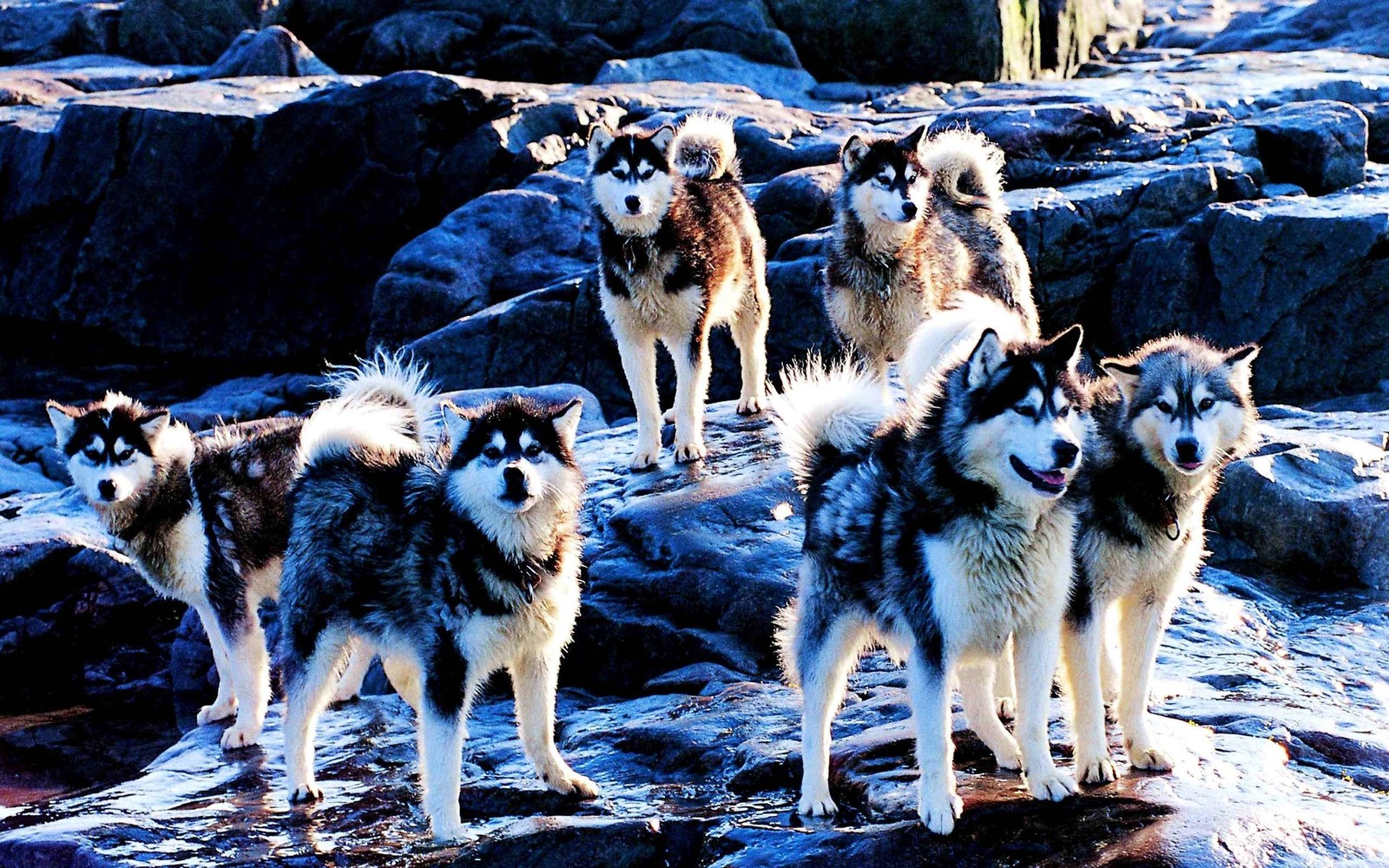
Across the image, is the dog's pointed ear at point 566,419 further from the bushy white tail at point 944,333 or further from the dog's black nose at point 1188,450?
the dog's black nose at point 1188,450

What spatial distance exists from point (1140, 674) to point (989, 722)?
67cm

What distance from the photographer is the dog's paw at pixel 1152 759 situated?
6.00m

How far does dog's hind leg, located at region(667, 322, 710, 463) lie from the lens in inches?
393

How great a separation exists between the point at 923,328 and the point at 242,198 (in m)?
16.9

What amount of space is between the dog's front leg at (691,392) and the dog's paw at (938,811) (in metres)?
4.87

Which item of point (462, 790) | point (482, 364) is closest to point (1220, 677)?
point (462, 790)

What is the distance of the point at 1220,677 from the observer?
775cm

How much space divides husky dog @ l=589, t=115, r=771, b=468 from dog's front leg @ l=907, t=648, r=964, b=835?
4.69 m

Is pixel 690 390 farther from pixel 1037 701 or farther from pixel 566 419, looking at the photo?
pixel 1037 701

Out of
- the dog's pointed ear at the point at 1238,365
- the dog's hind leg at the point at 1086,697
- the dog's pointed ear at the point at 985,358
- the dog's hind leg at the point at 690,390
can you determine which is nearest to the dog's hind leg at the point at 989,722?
the dog's hind leg at the point at 1086,697

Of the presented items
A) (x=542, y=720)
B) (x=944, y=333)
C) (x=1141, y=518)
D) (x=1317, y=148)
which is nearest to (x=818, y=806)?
(x=542, y=720)

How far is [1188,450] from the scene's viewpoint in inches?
235

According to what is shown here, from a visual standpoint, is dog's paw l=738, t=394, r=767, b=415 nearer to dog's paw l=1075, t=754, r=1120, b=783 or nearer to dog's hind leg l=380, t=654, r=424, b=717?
dog's hind leg l=380, t=654, r=424, b=717

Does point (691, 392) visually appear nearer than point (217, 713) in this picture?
No
